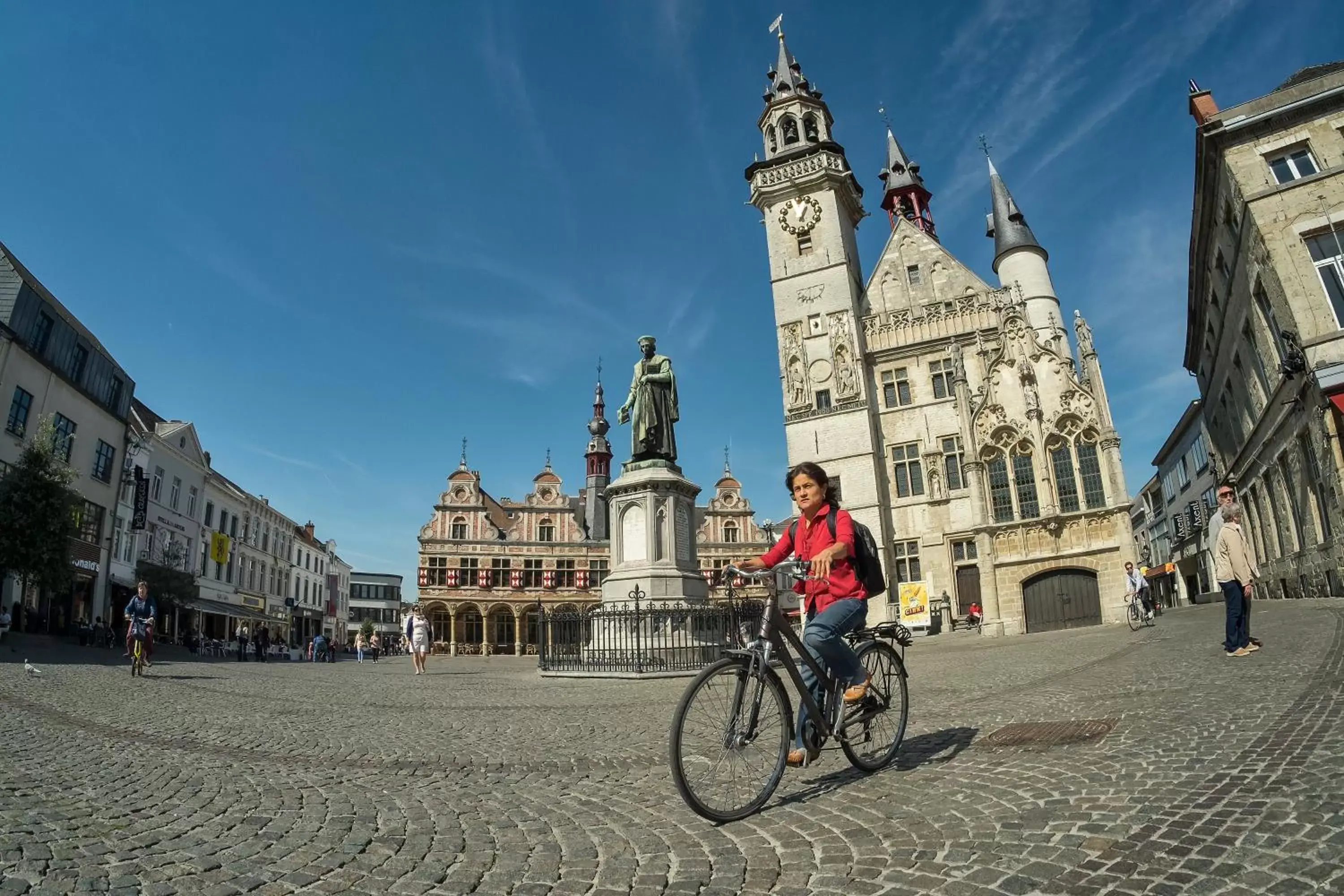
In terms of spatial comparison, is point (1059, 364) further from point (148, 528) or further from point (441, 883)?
point (148, 528)

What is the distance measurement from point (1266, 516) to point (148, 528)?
143 feet

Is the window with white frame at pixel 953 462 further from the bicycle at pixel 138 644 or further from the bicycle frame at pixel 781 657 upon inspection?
the bicycle frame at pixel 781 657

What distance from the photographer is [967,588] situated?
28.8m

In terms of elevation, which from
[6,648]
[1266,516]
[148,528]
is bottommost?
[6,648]

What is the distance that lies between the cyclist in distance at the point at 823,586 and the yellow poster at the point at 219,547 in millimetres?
41962

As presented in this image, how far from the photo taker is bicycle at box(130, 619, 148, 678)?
490 inches

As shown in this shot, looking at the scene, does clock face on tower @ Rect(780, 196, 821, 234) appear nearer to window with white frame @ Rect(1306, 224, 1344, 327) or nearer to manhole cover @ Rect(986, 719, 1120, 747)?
window with white frame @ Rect(1306, 224, 1344, 327)

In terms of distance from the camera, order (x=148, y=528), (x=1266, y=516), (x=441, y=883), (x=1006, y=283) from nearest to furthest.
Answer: (x=441, y=883) < (x=1266, y=516) < (x=148, y=528) < (x=1006, y=283)

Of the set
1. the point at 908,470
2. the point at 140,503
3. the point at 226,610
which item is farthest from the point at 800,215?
the point at 226,610

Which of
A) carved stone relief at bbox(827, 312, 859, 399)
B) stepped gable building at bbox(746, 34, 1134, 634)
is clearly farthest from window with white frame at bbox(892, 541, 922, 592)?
carved stone relief at bbox(827, 312, 859, 399)

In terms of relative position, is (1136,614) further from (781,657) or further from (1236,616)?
(781,657)

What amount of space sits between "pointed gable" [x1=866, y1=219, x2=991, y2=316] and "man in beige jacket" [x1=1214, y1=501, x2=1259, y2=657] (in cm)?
2602

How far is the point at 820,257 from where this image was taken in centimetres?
3394

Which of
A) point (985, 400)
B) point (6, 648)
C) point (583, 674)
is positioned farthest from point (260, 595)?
point (985, 400)
